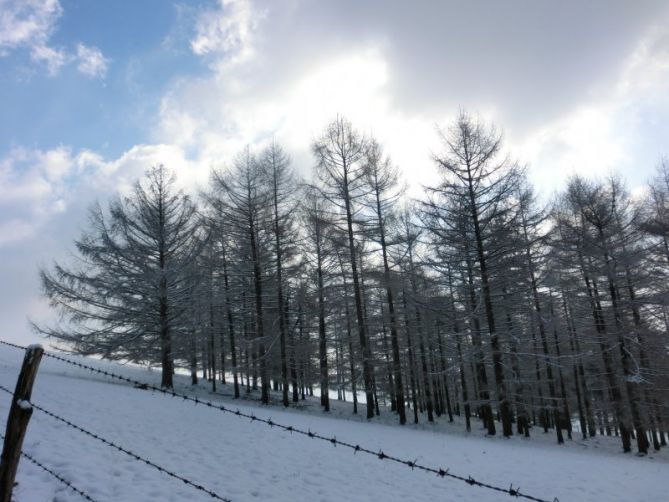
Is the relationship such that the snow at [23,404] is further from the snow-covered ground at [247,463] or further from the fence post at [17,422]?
the snow-covered ground at [247,463]

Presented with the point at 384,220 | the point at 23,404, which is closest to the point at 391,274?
the point at 384,220

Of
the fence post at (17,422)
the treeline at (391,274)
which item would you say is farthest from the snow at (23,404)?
the treeline at (391,274)

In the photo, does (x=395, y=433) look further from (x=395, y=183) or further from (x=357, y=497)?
(x=395, y=183)

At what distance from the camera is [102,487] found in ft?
18.4

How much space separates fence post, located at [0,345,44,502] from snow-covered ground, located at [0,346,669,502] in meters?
1.63

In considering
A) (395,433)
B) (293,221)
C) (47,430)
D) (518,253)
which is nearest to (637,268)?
(518,253)

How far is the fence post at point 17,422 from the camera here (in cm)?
357

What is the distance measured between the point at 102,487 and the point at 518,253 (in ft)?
50.2

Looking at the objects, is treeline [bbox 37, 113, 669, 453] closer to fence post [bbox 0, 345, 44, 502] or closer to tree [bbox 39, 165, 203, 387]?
tree [bbox 39, 165, 203, 387]

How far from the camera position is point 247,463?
7926 mm

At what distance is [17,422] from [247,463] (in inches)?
204

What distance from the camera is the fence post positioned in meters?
3.57

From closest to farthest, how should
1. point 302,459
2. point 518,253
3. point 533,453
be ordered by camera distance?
point 302,459 < point 533,453 < point 518,253

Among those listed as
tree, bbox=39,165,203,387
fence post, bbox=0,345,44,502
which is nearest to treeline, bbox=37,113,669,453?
tree, bbox=39,165,203,387
